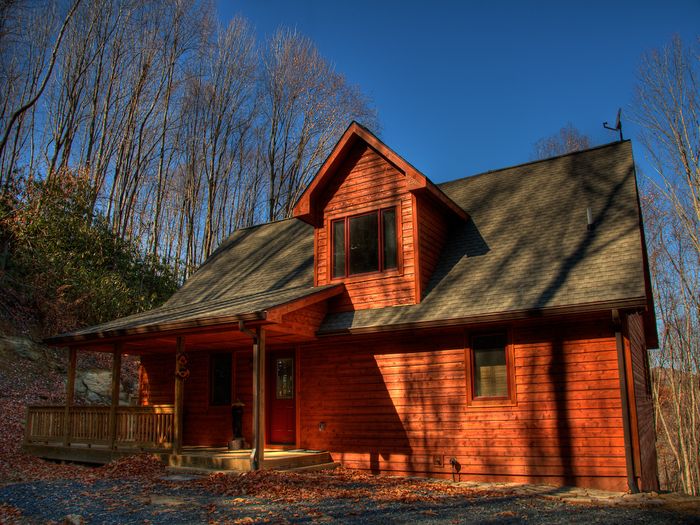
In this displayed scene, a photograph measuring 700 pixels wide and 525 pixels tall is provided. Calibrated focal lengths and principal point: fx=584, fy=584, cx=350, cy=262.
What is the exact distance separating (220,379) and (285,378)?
2133 mm

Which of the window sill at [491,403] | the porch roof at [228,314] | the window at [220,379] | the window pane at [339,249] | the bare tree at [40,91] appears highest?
the bare tree at [40,91]

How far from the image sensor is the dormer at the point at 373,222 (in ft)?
38.3

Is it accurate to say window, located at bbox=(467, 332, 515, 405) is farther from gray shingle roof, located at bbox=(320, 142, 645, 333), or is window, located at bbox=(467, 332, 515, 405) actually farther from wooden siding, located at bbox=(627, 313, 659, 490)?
wooden siding, located at bbox=(627, 313, 659, 490)

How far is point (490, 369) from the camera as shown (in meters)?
10.1

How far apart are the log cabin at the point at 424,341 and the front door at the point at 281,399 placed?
37 mm

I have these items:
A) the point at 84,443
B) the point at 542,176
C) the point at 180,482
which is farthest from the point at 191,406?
the point at 542,176

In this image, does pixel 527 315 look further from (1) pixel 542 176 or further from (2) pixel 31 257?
(2) pixel 31 257

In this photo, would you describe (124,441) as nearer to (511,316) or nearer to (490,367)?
(490,367)

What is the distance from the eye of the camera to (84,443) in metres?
12.6

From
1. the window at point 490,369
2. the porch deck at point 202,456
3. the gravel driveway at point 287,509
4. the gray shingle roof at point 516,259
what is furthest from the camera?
the porch deck at point 202,456

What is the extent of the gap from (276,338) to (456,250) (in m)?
4.19

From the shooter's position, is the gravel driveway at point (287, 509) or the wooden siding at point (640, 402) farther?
the wooden siding at point (640, 402)

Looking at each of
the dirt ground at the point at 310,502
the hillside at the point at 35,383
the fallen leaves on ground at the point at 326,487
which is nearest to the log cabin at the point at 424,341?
the fallen leaves on ground at the point at 326,487

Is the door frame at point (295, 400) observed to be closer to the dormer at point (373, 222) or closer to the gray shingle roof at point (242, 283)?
the gray shingle roof at point (242, 283)
